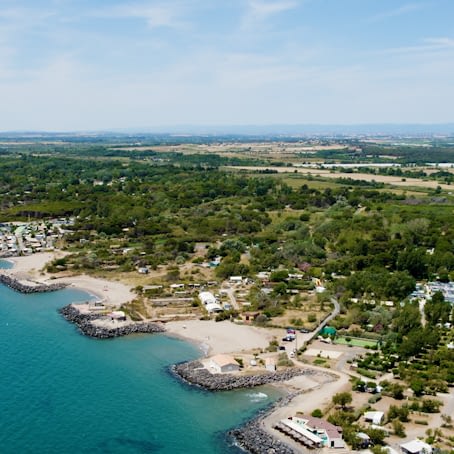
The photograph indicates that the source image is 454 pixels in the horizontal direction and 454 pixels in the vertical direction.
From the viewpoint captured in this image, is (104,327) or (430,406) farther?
(104,327)

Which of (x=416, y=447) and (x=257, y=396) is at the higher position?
(x=416, y=447)

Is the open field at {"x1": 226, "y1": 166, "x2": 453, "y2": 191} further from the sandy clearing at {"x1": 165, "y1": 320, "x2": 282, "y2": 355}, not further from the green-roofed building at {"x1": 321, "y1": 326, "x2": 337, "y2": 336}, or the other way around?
the sandy clearing at {"x1": 165, "y1": 320, "x2": 282, "y2": 355}

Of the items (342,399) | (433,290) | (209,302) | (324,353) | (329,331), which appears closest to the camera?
(342,399)

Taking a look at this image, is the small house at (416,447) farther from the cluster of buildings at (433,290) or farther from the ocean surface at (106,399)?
the cluster of buildings at (433,290)

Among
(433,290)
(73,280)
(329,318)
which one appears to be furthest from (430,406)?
(73,280)

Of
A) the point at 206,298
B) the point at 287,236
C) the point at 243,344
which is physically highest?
the point at 287,236

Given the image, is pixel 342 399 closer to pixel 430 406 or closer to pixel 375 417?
pixel 375 417
